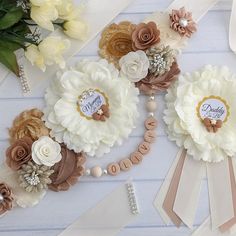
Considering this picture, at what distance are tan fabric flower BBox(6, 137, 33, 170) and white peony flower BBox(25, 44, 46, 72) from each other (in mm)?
170

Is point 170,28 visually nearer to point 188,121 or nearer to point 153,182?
point 188,121

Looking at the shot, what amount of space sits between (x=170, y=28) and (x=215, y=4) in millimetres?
125

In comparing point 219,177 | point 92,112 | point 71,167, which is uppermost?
point 92,112

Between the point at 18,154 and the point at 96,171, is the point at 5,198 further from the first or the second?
the point at 96,171

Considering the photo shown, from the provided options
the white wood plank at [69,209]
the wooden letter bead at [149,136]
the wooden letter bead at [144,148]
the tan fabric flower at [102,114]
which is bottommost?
the white wood plank at [69,209]

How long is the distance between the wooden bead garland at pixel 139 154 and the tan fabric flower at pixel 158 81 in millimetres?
24

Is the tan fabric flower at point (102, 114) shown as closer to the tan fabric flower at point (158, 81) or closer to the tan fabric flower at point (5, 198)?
the tan fabric flower at point (158, 81)

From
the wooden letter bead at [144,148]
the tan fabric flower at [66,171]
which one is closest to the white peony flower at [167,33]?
the wooden letter bead at [144,148]

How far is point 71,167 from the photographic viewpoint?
997mm

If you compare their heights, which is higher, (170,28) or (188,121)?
(170,28)

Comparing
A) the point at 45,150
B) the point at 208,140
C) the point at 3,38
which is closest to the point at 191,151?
the point at 208,140

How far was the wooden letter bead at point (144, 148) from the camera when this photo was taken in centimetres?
101

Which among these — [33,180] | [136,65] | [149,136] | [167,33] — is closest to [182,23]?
[167,33]

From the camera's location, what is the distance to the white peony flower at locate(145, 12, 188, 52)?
1.03 m
